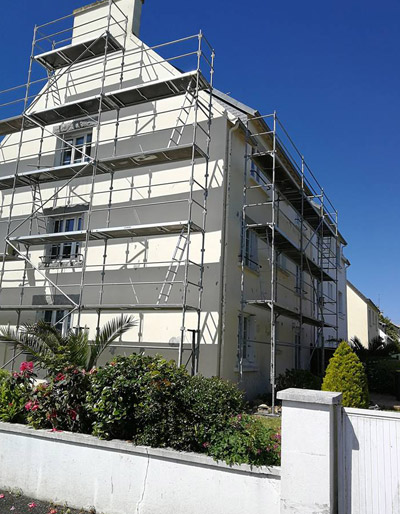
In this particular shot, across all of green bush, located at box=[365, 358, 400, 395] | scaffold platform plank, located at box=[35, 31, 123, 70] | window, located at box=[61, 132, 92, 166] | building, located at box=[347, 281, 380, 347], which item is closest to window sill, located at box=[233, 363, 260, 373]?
green bush, located at box=[365, 358, 400, 395]

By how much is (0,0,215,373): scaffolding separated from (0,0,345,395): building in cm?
4

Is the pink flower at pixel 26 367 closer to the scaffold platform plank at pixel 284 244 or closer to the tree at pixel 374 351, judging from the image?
the scaffold platform plank at pixel 284 244

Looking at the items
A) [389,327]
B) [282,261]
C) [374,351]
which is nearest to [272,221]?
[282,261]

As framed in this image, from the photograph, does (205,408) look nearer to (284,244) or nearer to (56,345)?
(56,345)

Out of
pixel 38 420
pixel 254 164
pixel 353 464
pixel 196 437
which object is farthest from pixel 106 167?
pixel 353 464

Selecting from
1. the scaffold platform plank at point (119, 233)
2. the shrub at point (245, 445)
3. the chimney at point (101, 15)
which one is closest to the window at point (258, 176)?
the scaffold platform plank at point (119, 233)

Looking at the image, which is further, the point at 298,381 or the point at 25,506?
the point at 298,381

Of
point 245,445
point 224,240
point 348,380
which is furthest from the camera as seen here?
point 224,240

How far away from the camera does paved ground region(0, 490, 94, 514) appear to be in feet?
17.8

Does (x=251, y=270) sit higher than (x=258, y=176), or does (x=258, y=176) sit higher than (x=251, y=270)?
(x=258, y=176)

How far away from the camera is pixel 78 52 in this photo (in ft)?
48.1

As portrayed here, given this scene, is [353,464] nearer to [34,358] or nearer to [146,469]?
[146,469]

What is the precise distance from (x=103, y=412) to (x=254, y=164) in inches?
402

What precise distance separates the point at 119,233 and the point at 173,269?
1743 millimetres
